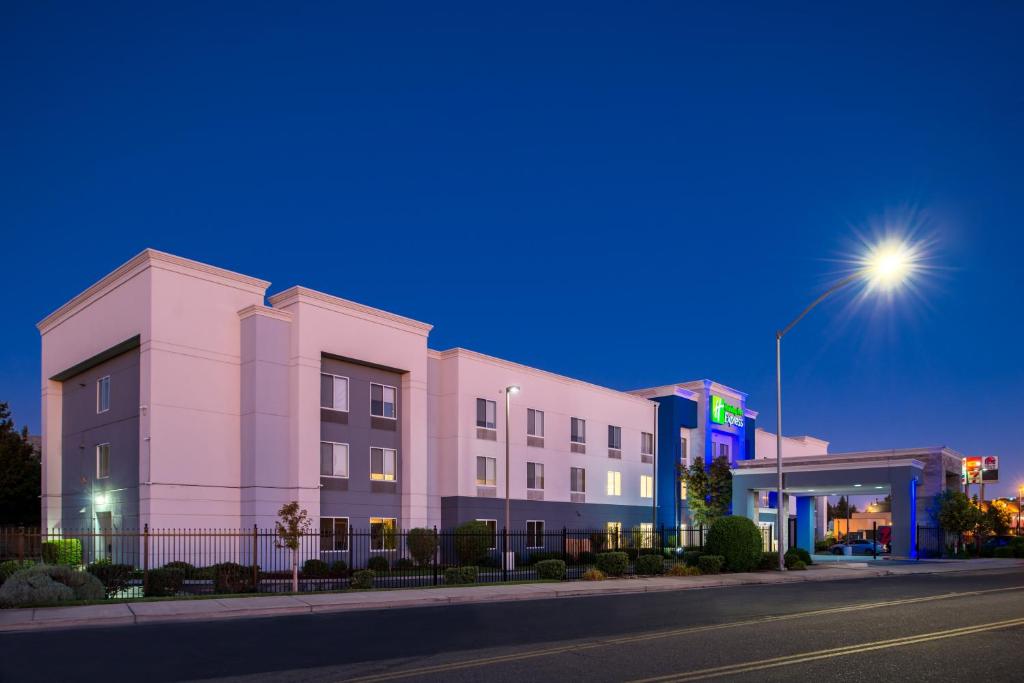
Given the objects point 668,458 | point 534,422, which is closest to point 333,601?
point 534,422

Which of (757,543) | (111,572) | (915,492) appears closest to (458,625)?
(111,572)

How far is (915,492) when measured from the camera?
52.3m

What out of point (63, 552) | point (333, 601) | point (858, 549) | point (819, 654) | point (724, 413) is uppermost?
point (724, 413)

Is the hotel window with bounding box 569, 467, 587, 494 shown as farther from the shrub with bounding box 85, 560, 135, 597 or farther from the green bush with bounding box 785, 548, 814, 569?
the shrub with bounding box 85, 560, 135, 597

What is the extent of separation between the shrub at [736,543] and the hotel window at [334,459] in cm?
1759

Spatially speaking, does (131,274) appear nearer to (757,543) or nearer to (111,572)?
(111,572)

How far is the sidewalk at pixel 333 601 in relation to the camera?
18109mm

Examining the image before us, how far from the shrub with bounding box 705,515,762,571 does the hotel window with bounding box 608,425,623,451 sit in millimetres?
22597

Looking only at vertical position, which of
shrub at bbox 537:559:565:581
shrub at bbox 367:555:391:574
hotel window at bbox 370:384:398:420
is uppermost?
hotel window at bbox 370:384:398:420

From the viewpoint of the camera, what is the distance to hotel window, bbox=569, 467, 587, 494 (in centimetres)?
5491

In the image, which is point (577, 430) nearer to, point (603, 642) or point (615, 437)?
point (615, 437)

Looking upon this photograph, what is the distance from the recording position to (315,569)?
113 feet

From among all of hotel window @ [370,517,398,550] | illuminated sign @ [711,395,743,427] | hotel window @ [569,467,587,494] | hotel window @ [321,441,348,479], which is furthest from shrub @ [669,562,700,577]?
illuminated sign @ [711,395,743,427]

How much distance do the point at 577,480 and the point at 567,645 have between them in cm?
4188
